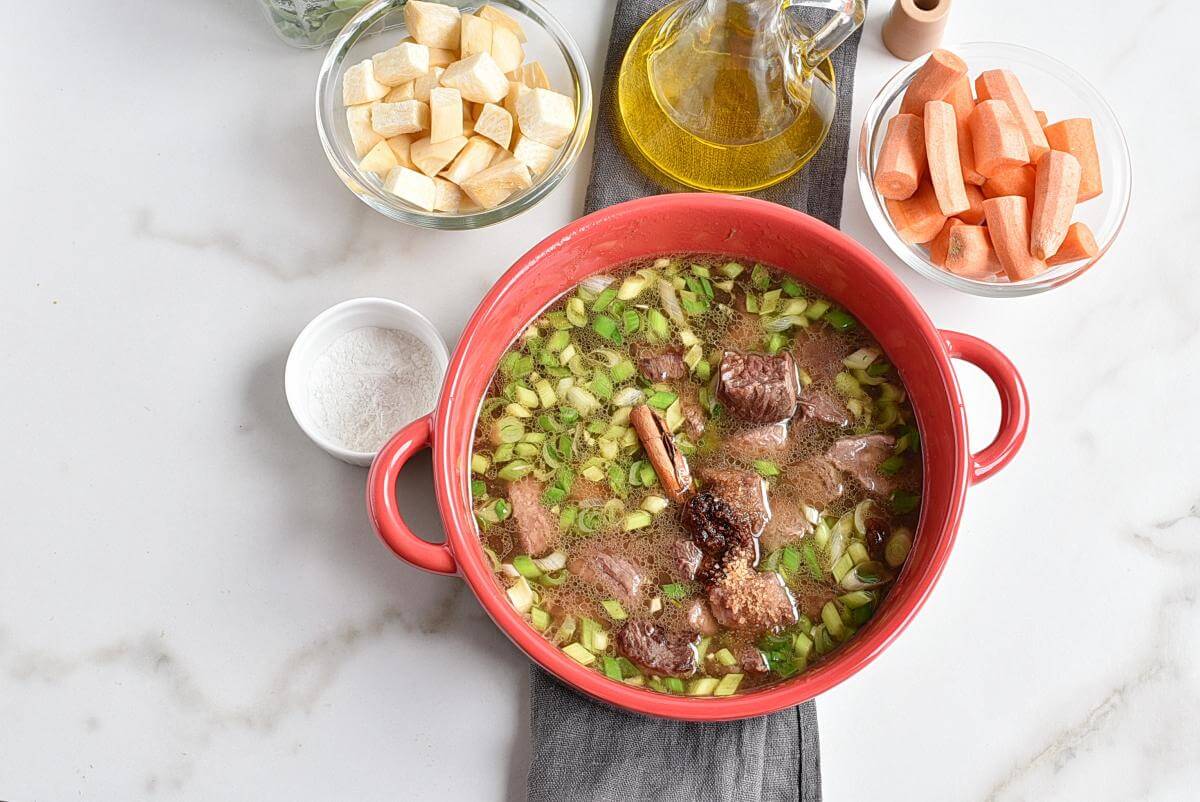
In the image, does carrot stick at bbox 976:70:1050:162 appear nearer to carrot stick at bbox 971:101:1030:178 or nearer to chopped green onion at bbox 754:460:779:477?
carrot stick at bbox 971:101:1030:178

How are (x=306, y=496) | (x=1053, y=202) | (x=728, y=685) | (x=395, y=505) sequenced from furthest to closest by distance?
1. (x=306, y=496)
2. (x=1053, y=202)
3. (x=728, y=685)
4. (x=395, y=505)

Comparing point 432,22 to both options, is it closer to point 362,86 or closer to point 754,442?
point 362,86

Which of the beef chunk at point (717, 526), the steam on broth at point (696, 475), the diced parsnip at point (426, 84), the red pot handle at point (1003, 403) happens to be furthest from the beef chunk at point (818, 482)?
the diced parsnip at point (426, 84)

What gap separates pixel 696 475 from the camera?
1.68 m

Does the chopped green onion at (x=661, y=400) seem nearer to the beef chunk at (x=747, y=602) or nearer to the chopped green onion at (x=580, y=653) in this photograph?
the beef chunk at (x=747, y=602)

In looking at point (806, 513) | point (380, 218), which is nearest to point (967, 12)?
point (806, 513)

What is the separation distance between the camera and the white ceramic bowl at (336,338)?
1713 millimetres

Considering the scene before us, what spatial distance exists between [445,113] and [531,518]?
68cm

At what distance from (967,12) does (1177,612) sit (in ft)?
3.85

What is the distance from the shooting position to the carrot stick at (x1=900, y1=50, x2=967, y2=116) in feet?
5.66

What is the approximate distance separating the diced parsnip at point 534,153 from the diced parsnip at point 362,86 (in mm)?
249

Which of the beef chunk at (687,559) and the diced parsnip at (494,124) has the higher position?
the diced parsnip at (494,124)

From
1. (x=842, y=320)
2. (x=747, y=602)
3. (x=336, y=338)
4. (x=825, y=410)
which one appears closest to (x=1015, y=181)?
(x=842, y=320)

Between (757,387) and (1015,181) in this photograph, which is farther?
(1015,181)
